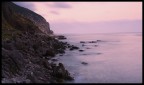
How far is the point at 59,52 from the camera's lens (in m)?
81.9

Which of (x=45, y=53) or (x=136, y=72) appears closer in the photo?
(x=136, y=72)

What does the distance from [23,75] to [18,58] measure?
191 inches

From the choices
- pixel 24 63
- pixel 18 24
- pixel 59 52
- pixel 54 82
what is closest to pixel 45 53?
pixel 59 52

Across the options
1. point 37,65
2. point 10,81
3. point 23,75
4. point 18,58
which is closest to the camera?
point 10,81

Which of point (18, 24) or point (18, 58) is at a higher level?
point (18, 24)

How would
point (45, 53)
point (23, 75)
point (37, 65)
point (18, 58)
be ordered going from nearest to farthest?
point (23, 75), point (18, 58), point (37, 65), point (45, 53)

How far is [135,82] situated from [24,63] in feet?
53.4

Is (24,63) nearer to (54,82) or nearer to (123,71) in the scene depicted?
(54,82)

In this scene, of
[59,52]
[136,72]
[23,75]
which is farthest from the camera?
[59,52]

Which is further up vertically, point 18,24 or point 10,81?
point 18,24

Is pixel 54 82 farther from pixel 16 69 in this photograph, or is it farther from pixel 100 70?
pixel 100 70

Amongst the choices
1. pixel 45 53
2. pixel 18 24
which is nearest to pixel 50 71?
pixel 45 53

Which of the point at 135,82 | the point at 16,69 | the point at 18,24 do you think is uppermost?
the point at 18,24

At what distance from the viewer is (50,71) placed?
4456cm
